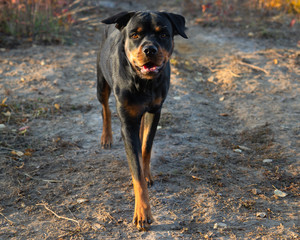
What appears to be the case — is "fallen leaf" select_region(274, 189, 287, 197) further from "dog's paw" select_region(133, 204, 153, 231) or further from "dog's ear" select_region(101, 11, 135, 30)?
"dog's ear" select_region(101, 11, 135, 30)

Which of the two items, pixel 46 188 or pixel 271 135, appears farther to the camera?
pixel 271 135

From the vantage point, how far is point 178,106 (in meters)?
5.89

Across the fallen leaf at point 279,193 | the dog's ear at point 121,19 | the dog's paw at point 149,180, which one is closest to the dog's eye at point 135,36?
the dog's ear at point 121,19

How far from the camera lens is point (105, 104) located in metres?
4.72

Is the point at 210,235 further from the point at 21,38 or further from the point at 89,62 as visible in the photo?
the point at 21,38

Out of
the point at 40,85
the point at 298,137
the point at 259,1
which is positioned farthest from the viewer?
the point at 259,1

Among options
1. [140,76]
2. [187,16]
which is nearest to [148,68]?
[140,76]

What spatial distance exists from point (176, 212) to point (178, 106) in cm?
263

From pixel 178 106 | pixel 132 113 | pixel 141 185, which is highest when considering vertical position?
pixel 132 113

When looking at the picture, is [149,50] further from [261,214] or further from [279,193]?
[279,193]

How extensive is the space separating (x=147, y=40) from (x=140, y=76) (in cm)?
32

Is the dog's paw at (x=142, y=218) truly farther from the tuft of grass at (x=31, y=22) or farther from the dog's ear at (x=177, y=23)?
the tuft of grass at (x=31, y=22)

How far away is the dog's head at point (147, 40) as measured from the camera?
3.04 m

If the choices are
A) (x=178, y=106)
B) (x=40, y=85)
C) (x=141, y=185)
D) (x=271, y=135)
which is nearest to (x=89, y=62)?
(x=40, y=85)
